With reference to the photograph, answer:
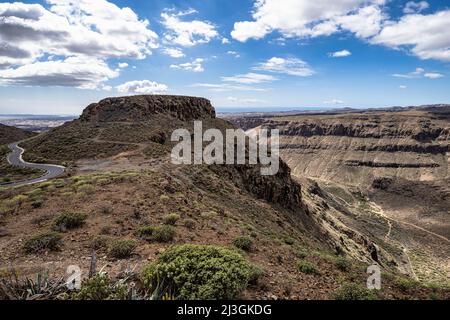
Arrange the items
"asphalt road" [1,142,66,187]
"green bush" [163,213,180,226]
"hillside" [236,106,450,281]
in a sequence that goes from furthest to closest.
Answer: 1. "hillside" [236,106,450,281]
2. "asphalt road" [1,142,66,187]
3. "green bush" [163,213,180,226]

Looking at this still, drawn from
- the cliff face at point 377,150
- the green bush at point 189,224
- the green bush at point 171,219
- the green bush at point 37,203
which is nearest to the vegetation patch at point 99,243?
the green bush at point 171,219

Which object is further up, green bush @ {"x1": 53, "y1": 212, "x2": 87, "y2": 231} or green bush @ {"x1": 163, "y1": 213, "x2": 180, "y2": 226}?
green bush @ {"x1": 53, "y1": 212, "x2": 87, "y2": 231}

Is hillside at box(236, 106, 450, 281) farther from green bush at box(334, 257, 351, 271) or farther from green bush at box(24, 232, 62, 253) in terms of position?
green bush at box(24, 232, 62, 253)

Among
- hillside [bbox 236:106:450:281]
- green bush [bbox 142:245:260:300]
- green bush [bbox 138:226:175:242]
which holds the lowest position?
hillside [bbox 236:106:450:281]

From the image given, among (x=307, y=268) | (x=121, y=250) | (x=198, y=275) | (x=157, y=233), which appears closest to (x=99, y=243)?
(x=121, y=250)

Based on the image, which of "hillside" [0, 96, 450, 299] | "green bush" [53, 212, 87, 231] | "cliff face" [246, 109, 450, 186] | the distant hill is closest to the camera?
"hillside" [0, 96, 450, 299]

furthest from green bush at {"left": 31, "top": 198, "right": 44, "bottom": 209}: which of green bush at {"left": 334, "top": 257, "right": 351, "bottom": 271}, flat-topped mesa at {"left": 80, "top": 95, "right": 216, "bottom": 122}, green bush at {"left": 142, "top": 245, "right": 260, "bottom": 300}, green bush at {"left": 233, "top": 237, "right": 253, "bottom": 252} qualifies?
flat-topped mesa at {"left": 80, "top": 95, "right": 216, "bottom": 122}

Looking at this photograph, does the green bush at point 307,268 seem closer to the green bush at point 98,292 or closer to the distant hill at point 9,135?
the green bush at point 98,292

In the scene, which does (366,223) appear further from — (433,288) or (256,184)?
(433,288)

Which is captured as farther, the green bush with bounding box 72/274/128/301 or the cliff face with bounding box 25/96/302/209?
the cliff face with bounding box 25/96/302/209
